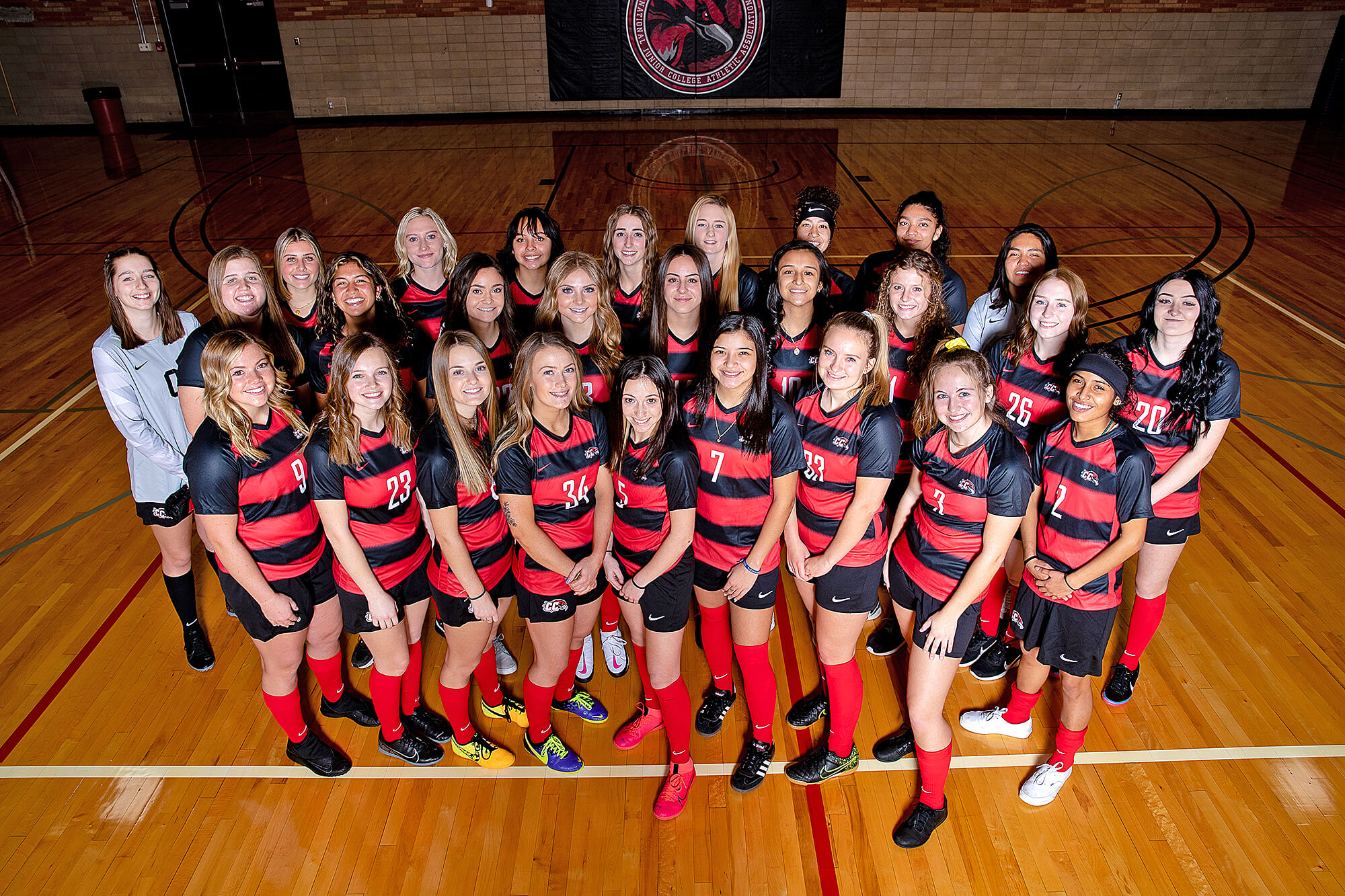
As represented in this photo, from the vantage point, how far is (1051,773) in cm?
312

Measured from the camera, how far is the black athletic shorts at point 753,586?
9.96 ft

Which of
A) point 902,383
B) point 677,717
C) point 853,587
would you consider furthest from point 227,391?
point 902,383

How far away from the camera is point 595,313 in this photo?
339 centimetres

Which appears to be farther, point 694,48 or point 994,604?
point 694,48

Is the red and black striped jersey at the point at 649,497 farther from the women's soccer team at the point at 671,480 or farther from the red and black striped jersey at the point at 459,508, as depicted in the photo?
the red and black striped jersey at the point at 459,508

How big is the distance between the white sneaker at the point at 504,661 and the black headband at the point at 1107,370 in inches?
107

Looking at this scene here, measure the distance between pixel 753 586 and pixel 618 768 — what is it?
3.30ft

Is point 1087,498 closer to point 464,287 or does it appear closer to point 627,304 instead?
point 627,304

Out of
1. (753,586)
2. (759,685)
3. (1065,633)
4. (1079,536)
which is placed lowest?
(759,685)

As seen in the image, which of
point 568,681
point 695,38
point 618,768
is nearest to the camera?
point 618,768

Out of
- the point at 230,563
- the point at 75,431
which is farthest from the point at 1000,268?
the point at 75,431

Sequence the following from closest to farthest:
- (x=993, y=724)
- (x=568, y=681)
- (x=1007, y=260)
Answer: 1. (x=993, y=724)
2. (x=568, y=681)
3. (x=1007, y=260)

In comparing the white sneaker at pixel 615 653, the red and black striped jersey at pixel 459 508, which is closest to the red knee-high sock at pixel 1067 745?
the white sneaker at pixel 615 653

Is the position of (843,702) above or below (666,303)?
below
